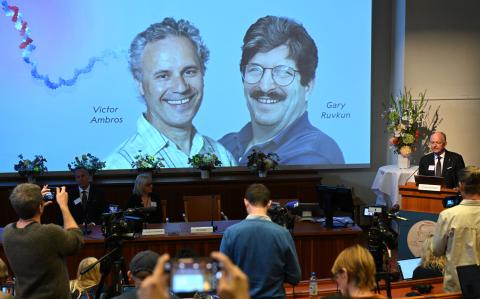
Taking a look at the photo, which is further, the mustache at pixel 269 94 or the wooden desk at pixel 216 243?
Result: the mustache at pixel 269 94

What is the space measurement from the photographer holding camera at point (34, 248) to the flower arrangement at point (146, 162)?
4632mm

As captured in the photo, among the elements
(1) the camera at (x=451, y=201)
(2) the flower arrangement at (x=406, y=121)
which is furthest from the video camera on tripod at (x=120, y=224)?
(2) the flower arrangement at (x=406, y=121)

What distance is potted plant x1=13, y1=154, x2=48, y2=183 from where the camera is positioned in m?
7.37

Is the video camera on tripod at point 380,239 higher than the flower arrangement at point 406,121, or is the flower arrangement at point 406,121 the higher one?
the flower arrangement at point 406,121

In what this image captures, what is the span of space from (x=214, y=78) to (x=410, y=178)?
2.88 metres

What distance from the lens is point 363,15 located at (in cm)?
830

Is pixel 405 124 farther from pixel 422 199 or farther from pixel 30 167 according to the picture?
pixel 30 167

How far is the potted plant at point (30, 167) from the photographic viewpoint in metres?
7.37

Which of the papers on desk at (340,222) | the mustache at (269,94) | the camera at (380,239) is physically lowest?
the papers on desk at (340,222)

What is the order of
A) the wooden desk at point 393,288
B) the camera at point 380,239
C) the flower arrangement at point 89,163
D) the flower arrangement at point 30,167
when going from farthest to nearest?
the flower arrangement at point 89,163 < the flower arrangement at point 30,167 < the camera at point 380,239 < the wooden desk at point 393,288

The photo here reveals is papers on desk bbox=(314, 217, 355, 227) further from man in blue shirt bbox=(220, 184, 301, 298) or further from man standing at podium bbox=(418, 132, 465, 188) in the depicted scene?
man in blue shirt bbox=(220, 184, 301, 298)

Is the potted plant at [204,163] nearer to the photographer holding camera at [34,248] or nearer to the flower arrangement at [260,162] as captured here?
the flower arrangement at [260,162]

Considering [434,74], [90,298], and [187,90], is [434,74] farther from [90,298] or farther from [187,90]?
[90,298]

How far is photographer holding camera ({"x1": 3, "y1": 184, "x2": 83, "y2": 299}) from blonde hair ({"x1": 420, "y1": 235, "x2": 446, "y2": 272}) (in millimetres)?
2080
